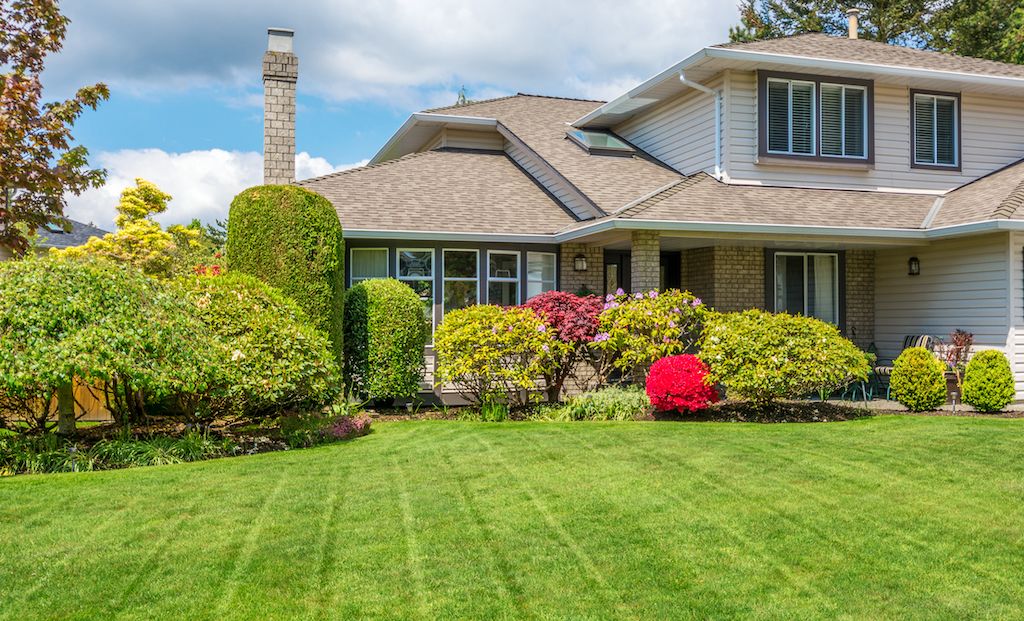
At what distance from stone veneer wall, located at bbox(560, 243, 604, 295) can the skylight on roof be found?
3.12 m

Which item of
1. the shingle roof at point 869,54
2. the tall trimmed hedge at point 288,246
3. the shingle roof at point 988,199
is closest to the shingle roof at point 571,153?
the shingle roof at point 869,54

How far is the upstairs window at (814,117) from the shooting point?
1448 centimetres

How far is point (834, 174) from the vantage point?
1511 cm

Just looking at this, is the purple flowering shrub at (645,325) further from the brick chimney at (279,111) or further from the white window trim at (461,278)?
the brick chimney at (279,111)

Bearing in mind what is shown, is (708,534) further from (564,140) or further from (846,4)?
(846,4)

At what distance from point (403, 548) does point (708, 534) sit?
2046 millimetres

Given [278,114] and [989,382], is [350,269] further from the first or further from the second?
[989,382]

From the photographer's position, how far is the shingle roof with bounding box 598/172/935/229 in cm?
1287

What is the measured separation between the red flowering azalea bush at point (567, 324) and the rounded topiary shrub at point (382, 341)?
1.86 metres

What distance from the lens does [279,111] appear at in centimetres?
1500

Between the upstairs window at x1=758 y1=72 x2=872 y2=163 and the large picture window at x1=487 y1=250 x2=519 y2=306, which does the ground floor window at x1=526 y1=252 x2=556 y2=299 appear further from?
the upstairs window at x1=758 y1=72 x2=872 y2=163

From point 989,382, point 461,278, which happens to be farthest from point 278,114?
point 989,382

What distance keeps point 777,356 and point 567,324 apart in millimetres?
2963

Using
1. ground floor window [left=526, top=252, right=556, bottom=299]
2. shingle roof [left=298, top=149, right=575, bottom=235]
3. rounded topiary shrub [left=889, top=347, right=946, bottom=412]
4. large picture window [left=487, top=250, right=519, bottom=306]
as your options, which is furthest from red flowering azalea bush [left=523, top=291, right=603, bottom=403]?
rounded topiary shrub [left=889, top=347, right=946, bottom=412]
